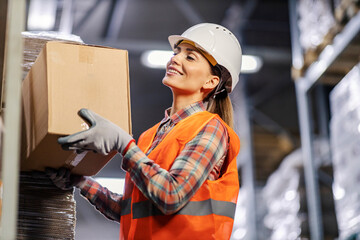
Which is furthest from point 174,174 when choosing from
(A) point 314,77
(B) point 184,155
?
(A) point 314,77

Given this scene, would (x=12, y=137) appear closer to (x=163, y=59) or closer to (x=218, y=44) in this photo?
(x=218, y=44)

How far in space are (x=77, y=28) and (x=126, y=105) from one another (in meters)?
9.34

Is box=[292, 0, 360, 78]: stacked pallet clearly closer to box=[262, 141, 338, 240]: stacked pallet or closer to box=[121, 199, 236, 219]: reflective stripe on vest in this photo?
box=[262, 141, 338, 240]: stacked pallet

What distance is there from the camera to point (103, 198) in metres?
3.47

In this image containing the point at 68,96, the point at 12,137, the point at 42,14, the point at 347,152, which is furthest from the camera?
the point at 42,14

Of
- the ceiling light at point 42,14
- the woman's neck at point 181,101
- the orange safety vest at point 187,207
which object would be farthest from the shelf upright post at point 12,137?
the ceiling light at point 42,14

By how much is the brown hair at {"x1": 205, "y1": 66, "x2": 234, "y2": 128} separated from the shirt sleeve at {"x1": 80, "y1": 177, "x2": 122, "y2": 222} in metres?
0.74

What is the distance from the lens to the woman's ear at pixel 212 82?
3467 millimetres

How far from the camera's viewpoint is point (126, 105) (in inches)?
117

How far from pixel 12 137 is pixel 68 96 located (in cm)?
87

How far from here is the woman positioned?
277 centimetres

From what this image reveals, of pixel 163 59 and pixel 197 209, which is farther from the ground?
pixel 163 59

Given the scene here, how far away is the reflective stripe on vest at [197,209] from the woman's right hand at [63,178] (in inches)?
20.6

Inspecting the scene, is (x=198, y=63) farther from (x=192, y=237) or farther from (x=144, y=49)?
(x=144, y=49)
